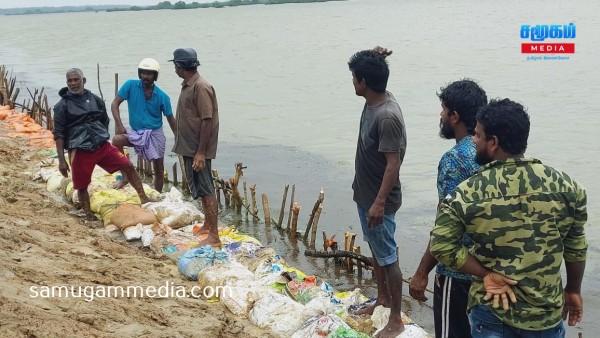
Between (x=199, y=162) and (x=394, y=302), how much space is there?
2.12 m

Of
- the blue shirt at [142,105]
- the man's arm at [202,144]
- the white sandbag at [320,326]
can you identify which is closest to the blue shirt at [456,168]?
the white sandbag at [320,326]

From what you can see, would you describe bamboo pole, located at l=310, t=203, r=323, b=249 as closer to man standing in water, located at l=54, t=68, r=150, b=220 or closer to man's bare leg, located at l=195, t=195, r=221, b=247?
man's bare leg, located at l=195, t=195, r=221, b=247

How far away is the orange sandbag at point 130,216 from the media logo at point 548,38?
18311 mm

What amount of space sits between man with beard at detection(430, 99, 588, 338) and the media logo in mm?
20382

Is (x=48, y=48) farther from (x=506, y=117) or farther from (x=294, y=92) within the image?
(x=506, y=117)

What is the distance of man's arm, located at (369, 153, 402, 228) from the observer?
363 cm

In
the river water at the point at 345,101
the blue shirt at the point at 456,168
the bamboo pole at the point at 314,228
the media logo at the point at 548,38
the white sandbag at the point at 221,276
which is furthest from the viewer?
the media logo at the point at 548,38

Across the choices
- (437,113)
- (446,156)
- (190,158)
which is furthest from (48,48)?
(446,156)

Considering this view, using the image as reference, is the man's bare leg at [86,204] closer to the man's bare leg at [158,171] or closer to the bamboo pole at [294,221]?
the man's bare leg at [158,171]

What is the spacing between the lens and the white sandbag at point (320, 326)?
404cm

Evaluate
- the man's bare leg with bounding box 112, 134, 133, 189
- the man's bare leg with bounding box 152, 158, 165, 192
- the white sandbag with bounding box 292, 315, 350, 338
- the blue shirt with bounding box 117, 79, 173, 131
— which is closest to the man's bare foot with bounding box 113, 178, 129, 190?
the man's bare leg with bounding box 112, 134, 133, 189

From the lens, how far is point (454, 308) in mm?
2988

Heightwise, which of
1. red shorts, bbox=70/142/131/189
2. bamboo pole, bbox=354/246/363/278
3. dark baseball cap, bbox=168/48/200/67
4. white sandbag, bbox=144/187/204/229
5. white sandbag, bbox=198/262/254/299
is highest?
dark baseball cap, bbox=168/48/200/67

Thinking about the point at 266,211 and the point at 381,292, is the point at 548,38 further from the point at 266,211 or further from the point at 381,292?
the point at 381,292
